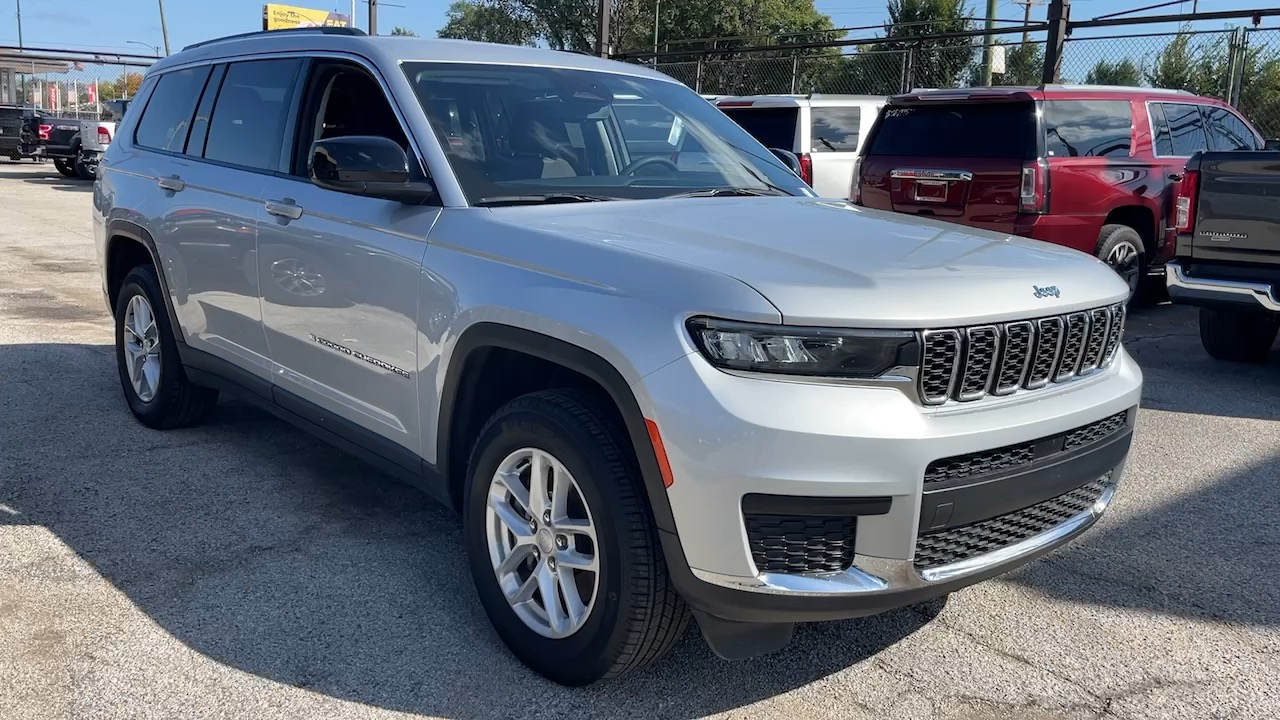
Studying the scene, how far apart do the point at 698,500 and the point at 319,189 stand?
215 cm

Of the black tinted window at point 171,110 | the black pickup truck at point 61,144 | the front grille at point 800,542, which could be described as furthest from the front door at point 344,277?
the black pickup truck at point 61,144

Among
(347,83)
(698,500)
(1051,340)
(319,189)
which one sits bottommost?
(698,500)

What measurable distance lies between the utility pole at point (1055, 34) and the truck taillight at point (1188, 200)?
5710 mm

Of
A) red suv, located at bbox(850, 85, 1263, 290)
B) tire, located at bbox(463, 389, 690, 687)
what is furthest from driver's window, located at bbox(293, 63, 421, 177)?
red suv, located at bbox(850, 85, 1263, 290)

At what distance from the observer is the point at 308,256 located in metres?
3.99

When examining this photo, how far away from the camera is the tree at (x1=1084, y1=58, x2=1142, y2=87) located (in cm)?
1580

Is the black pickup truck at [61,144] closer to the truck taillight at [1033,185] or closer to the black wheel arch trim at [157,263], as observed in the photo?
the black wheel arch trim at [157,263]

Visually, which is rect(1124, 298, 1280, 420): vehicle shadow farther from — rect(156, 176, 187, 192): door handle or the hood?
rect(156, 176, 187, 192): door handle

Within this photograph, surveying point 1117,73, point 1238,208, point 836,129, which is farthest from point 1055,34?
point 1238,208

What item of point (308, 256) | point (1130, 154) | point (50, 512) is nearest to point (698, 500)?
point (308, 256)

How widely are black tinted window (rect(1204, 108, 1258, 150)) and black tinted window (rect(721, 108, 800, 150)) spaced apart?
3820 mm

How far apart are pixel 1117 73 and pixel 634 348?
16392 millimetres

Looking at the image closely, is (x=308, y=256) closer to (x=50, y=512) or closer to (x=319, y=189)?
(x=319, y=189)

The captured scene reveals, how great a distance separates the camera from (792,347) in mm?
2613
